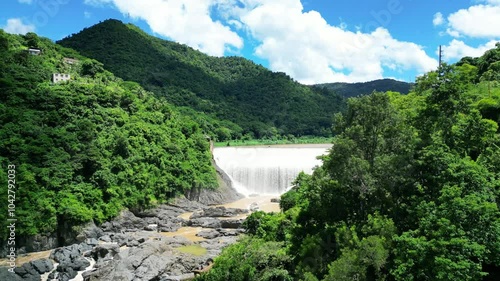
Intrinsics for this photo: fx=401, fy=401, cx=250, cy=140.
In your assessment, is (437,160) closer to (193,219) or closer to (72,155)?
(193,219)

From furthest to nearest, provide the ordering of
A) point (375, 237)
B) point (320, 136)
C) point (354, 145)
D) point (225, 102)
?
point (225, 102) → point (320, 136) → point (354, 145) → point (375, 237)

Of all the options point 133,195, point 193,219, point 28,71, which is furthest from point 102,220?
point 28,71

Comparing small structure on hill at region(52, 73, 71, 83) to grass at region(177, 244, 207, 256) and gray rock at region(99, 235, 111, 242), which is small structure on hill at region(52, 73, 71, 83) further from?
grass at region(177, 244, 207, 256)

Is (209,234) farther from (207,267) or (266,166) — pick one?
(266,166)

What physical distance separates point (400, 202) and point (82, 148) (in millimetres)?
30184

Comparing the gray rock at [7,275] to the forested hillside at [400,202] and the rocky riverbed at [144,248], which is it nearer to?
the rocky riverbed at [144,248]

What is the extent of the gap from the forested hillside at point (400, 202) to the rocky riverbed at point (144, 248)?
20.4 ft

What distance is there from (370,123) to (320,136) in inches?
2690

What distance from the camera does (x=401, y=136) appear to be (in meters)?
15.8

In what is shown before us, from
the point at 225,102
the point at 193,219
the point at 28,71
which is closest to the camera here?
the point at 193,219

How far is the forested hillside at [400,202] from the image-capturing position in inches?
489

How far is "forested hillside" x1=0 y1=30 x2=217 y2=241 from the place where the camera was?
31.7m

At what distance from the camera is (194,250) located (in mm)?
28922

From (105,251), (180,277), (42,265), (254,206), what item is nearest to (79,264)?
(105,251)
